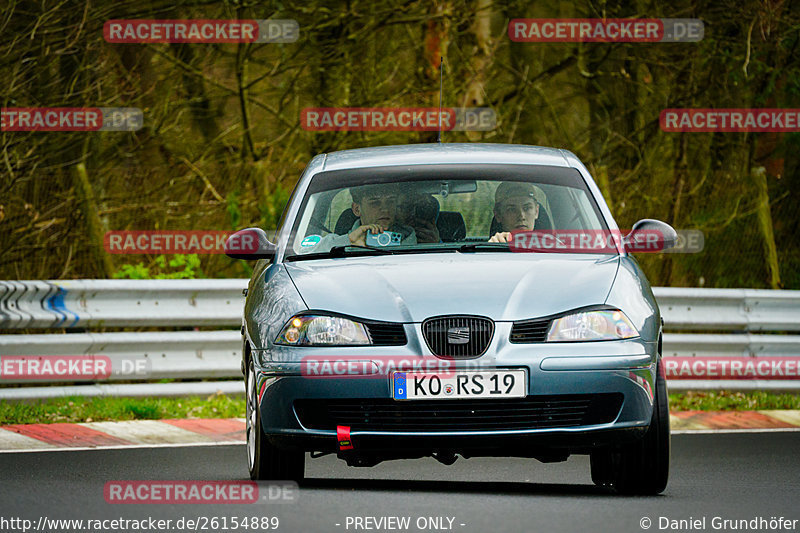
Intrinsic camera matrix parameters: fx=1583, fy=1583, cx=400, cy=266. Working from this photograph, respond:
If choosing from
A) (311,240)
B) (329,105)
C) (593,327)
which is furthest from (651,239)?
(329,105)

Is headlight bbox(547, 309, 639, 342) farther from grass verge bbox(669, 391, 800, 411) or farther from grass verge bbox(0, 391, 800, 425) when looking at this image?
grass verge bbox(669, 391, 800, 411)

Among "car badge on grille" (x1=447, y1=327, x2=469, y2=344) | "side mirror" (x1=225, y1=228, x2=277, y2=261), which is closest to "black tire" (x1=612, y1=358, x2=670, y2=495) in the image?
"car badge on grille" (x1=447, y1=327, x2=469, y2=344)

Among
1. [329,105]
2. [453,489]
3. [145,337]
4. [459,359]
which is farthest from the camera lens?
[329,105]

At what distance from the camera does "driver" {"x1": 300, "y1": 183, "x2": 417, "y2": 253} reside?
7.56m

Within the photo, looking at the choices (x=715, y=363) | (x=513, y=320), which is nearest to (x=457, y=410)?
(x=513, y=320)

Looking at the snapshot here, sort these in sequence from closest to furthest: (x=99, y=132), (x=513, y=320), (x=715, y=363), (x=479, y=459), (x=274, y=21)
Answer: (x=513, y=320) < (x=479, y=459) < (x=715, y=363) < (x=99, y=132) < (x=274, y=21)

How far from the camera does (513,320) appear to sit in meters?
6.48

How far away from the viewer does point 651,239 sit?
7496mm

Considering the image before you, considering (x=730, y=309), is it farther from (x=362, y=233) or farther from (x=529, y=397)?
(x=529, y=397)

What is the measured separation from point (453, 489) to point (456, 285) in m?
1.03

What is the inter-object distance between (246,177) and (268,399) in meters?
10.3

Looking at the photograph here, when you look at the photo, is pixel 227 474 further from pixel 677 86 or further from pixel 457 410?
pixel 677 86

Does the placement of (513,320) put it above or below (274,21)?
below

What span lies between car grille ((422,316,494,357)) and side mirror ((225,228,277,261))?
1.33 metres
